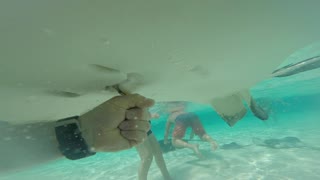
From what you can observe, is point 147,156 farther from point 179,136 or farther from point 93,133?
point 93,133

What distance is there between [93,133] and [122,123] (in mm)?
433

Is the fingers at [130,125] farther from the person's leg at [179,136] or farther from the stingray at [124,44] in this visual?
the person's leg at [179,136]

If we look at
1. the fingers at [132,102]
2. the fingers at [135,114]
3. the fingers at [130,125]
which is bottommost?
the fingers at [130,125]

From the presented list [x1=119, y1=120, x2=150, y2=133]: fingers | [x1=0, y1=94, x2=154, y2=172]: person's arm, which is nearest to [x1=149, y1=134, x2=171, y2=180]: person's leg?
[x1=0, y1=94, x2=154, y2=172]: person's arm

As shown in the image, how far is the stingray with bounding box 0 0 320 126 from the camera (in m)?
1.79

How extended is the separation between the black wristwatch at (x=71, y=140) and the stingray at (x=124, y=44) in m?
0.25

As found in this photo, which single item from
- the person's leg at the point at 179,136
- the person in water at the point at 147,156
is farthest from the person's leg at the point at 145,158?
the person's leg at the point at 179,136

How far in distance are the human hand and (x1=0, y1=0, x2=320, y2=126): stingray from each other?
242 mm

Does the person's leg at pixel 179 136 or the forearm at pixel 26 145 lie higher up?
the forearm at pixel 26 145

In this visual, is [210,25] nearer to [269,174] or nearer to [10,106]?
[10,106]

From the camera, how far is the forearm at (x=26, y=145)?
358cm

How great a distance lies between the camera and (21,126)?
3648mm

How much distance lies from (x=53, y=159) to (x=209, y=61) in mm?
2613

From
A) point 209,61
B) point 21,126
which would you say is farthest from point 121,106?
point 21,126
